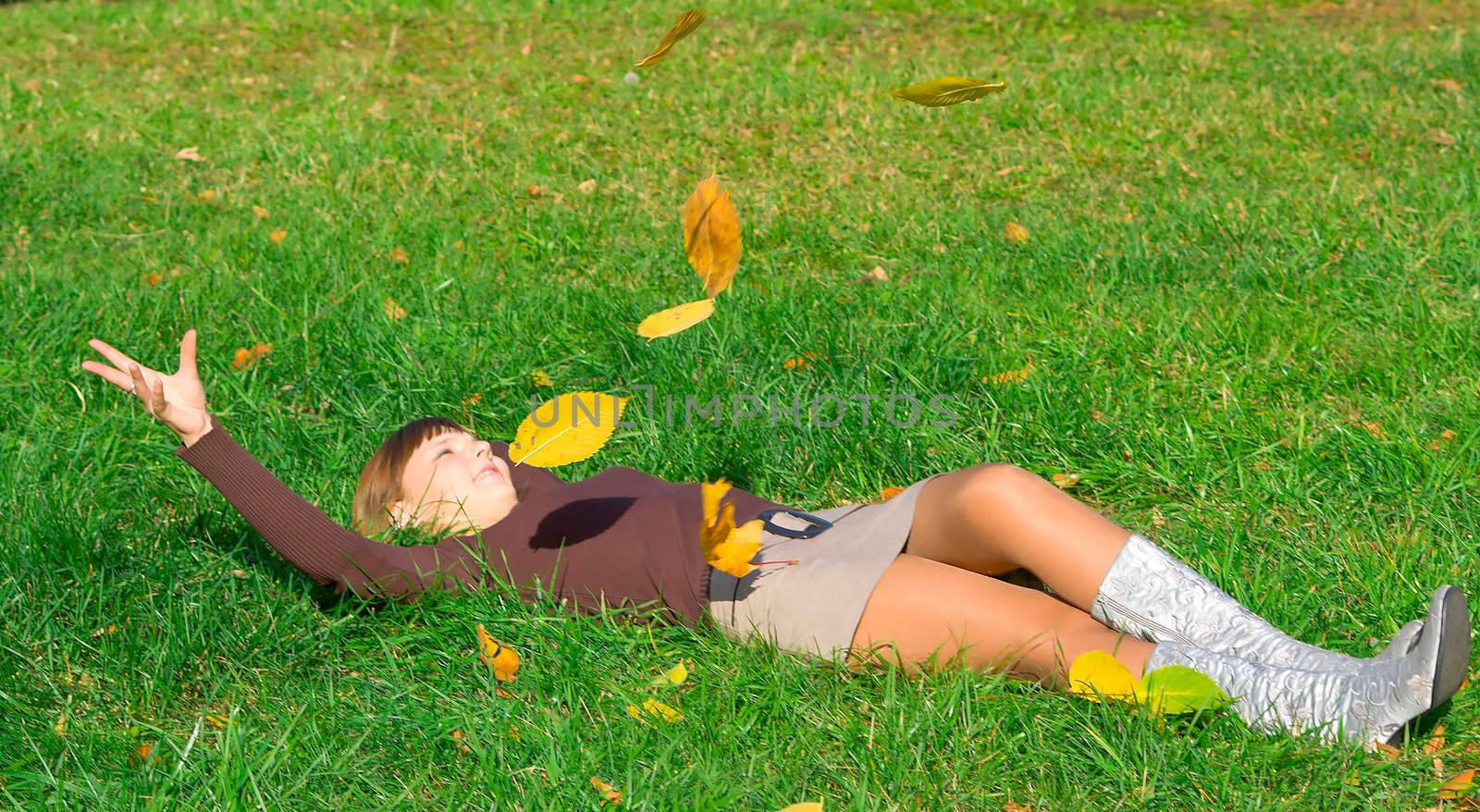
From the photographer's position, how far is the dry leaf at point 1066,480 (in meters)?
3.13

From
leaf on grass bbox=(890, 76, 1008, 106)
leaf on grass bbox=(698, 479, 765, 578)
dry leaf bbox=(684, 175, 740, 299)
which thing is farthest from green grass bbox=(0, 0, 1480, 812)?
leaf on grass bbox=(890, 76, 1008, 106)

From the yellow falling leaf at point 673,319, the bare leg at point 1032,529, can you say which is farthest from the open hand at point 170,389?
the bare leg at point 1032,529

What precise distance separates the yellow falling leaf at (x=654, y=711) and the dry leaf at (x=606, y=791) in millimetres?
177

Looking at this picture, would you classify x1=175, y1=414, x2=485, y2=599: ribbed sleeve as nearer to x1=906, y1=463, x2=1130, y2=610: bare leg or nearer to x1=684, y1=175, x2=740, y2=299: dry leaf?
x1=684, y1=175, x2=740, y2=299: dry leaf

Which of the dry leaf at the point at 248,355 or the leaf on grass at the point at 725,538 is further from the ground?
the leaf on grass at the point at 725,538

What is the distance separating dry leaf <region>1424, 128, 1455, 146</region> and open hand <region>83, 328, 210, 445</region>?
4.91m

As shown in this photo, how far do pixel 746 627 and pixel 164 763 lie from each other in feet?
3.40

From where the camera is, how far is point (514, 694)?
2.42 metres

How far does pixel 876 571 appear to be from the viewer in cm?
244

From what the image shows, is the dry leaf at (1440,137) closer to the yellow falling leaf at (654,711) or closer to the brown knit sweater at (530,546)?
the brown knit sweater at (530,546)

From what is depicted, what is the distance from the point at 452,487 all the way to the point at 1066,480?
1.44 m

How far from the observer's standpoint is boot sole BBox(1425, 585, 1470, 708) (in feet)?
6.50

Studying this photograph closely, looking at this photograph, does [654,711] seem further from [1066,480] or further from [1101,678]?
[1066,480]

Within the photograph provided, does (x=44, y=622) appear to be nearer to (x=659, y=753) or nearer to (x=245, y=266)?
(x=659, y=753)
